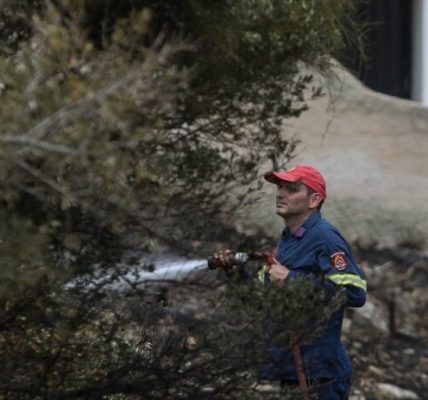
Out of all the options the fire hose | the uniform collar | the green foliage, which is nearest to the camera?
the green foliage

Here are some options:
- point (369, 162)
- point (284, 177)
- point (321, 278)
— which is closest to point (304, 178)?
point (284, 177)

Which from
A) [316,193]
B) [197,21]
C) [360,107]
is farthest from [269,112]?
[360,107]

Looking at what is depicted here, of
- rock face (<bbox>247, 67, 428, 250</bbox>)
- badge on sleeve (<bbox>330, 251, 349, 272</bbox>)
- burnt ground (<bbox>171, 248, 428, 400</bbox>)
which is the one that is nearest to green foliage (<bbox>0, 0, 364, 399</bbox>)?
badge on sleeve (<bbox>330, 251, 349, 272</bbox>)

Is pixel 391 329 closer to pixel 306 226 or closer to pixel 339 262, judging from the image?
pixel 306 226

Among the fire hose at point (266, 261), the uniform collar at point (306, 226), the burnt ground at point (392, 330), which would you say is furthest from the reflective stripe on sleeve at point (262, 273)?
the burnt ground at point (392, 330)

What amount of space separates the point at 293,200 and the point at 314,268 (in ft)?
1.03

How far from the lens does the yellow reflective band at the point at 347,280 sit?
547 cm

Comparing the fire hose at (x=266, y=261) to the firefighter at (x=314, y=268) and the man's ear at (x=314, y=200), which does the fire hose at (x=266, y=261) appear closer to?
the firefighter at (x=314, y=268)

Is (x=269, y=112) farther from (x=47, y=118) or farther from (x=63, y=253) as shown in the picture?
(x=47, y=118)

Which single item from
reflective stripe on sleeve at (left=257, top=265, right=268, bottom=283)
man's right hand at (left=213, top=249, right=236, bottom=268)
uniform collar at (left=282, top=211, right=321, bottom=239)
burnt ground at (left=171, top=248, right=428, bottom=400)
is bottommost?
burnt ground at (left=171, top=248, right=428, bottom=400)

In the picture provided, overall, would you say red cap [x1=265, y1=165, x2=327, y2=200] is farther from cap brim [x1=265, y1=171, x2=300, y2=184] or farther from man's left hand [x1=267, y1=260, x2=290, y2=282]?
man's left hand [x1=267, y1=260, x2=290, y2=282]

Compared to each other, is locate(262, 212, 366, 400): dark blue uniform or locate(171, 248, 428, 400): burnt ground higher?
locate(262, 212, 366, 400): dark blue uniform

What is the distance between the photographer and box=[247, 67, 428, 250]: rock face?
11016mm

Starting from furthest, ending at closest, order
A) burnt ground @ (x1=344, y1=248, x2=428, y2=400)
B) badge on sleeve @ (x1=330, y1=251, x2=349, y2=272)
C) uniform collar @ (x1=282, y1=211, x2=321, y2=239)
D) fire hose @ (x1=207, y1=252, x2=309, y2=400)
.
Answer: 1. burnt ground @ (x1=344, y1=248, x2=428, y2=400)
2. uniform collar @ (x1=282, y1=211, x2=321, y2=239)
3. badge on sleeve @ (x1=330, y1=251, x2=349, y2=272)
4. fire hose @ (x1=207, y1=252, x2=309, y2=400)
